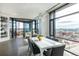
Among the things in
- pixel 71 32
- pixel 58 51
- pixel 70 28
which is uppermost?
Answer: pixel 70 28

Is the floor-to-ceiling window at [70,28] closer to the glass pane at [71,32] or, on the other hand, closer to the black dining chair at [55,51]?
the glass pane at [71,32]

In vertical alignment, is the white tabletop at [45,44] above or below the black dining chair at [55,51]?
above

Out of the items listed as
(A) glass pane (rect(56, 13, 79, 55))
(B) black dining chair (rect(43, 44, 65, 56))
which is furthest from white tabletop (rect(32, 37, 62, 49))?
(A) glass pane (rect(56, 13, 79, 55))

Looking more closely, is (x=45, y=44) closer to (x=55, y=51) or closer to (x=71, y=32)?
(x=55, y=51)

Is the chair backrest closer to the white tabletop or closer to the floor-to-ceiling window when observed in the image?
the white tabletop

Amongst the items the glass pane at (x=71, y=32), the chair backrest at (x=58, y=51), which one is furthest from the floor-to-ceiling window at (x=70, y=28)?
the chair backrest at (x=58, y=51)

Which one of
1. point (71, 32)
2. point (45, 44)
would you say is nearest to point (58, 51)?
point (45, 44)

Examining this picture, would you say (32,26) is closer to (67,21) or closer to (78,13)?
(67,21)

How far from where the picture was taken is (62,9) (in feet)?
12.0

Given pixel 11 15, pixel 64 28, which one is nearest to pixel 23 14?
pixel 11 15

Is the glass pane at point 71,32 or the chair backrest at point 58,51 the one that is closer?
the chair backrest at point 58,51

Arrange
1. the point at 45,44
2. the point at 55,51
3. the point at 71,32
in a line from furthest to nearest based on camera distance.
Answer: the point at 45,44 → the point at 71,32 → the point at 55,51

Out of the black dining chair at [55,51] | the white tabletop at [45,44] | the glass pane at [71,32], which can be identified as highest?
the glass pane at [71,32]

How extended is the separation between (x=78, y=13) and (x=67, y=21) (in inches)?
16.2
